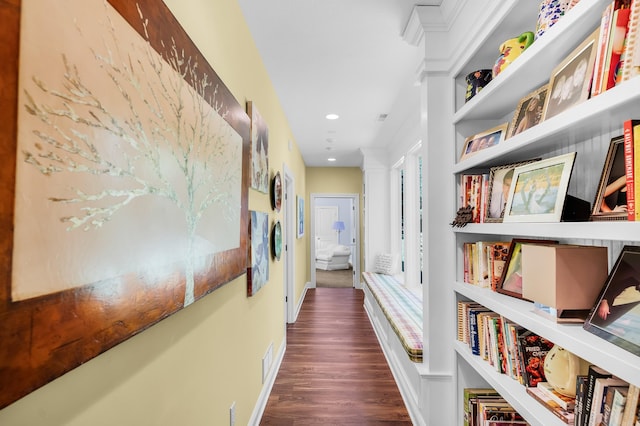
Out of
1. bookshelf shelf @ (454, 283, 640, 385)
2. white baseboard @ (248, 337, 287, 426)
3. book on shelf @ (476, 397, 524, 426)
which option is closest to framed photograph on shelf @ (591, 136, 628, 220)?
bookshelf shelf @ (454, 283, 640, 385)

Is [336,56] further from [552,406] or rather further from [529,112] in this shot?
[552,406]

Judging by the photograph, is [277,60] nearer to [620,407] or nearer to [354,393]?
[620,407]

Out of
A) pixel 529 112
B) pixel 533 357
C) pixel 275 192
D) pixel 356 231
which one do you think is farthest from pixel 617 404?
pixel 356 231

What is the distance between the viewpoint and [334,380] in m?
2.83

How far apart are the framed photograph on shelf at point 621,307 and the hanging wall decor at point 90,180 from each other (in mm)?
1244

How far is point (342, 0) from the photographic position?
1703 millimetres

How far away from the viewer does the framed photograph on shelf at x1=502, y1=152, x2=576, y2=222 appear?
3.53 ft

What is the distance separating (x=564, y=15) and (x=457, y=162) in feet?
2.84

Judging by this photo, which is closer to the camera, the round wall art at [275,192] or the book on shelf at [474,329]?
the book on shelf at [474,329]

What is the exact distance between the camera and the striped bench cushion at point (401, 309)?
7.46 feet

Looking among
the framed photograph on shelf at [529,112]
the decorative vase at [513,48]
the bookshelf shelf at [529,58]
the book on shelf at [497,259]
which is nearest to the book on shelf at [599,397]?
the book on shelf at [497,259]

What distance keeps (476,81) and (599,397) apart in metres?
1.43

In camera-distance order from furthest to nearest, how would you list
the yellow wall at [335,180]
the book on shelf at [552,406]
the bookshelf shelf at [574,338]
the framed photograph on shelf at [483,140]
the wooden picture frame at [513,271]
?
the yellow wall at [335,180], the framed photograph on shelf at [483,140], the wooden picture frame at [513,271], the book on shelf at [552,406], the bookshelf shelf at [574,338]

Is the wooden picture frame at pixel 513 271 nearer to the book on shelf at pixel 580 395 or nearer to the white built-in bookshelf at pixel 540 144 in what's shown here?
the white built-in bookshelf at pixel 540 144
